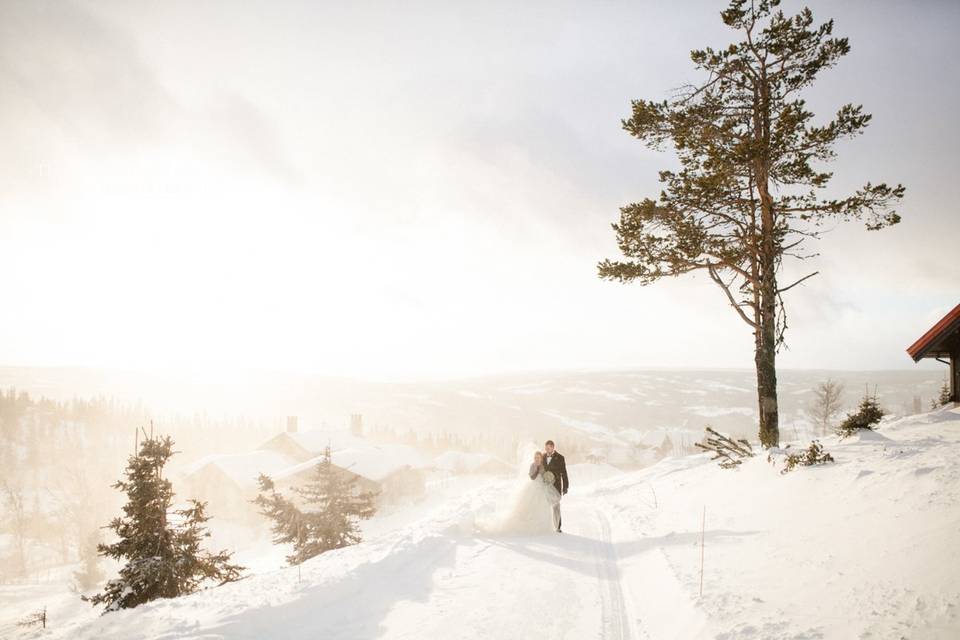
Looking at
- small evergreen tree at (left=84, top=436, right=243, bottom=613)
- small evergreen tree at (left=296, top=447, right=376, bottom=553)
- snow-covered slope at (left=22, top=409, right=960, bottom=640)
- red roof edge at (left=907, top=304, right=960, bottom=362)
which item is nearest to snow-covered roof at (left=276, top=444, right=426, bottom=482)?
small evergreen tree at (left=296, top=447, right=376, bottom=553)

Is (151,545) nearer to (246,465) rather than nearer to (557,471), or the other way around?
(557,471)

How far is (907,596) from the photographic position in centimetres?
466

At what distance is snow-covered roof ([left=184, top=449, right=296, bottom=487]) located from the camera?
50.5 m

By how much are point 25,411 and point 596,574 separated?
185 m

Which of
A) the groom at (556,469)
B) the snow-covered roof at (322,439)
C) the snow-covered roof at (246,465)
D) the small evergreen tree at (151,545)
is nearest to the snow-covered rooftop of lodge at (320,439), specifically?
the snow-covered roof at (322,439)

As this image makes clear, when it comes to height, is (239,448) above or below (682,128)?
below

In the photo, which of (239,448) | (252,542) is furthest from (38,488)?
(252,542)

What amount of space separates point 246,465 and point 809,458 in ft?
193

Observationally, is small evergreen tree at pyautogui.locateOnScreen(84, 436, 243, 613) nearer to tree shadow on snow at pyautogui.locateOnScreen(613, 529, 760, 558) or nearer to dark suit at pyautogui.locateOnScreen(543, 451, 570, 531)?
dark suit at pyautogui.locateOnScreen(543, 451, 570, 531)

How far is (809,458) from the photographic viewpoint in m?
9.99

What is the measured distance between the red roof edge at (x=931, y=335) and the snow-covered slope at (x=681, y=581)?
8752 millimetres

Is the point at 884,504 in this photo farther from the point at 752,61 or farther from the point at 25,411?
the point at 25,411

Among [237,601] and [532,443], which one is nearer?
[237,601]

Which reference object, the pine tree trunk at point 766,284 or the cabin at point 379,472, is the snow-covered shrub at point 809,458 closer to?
the pine tree trunk at point 766,284
